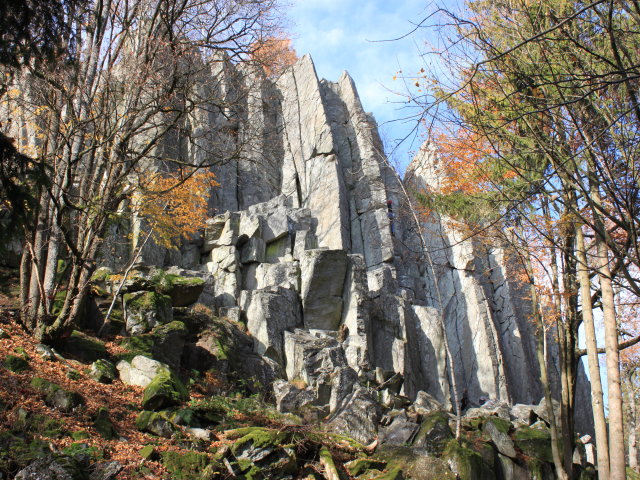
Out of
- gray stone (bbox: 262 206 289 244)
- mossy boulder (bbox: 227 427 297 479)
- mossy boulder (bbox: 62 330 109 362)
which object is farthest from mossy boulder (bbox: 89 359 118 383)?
gray stone (bbox: 262 206 289 244)

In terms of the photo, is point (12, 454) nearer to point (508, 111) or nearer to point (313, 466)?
point (313, 466)

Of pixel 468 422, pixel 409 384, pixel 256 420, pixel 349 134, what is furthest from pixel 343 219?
pixel 256 420

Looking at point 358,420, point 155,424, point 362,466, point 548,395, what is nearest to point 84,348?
point 155,424

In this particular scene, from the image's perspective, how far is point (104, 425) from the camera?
6945 millimetres

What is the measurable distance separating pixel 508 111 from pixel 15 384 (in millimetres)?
7780

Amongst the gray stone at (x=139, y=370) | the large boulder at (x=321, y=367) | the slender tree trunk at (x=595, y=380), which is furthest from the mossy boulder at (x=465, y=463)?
the gray stone at (x=139, y=370)

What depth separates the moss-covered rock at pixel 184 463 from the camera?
21.2ft

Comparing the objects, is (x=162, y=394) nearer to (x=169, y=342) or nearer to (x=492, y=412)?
(x=169, y=342)

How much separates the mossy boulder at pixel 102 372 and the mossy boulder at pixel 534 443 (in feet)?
27.5

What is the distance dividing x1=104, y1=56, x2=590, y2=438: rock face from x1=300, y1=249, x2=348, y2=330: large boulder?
0.04 m

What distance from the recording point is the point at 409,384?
17656 millimetres

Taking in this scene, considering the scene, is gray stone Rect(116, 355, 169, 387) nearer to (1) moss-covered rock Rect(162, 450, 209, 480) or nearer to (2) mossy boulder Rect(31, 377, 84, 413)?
(2) mossy boulder Rect(31, 377, 84, 413)

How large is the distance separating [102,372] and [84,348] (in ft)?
3.52

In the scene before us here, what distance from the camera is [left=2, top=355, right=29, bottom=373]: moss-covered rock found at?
24.6ft
